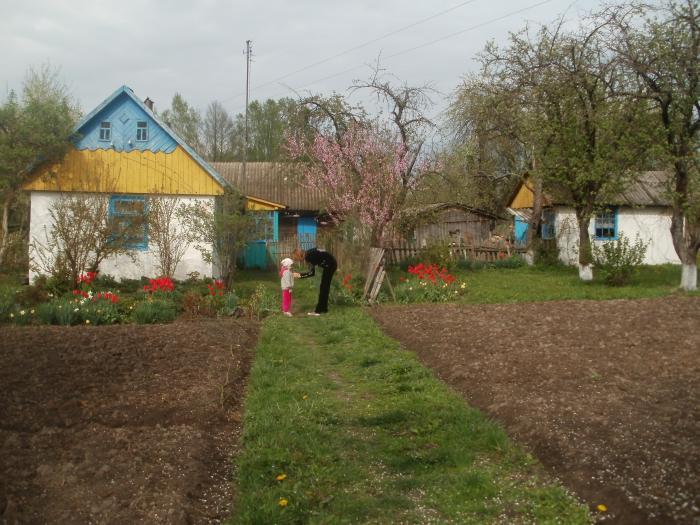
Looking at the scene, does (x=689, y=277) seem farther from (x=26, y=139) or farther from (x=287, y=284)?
(x=26, y=139)

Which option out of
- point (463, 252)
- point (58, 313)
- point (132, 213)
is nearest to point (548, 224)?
point (463, 252)

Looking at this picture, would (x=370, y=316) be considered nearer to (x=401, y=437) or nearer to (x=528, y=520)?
(x=401, y=437)

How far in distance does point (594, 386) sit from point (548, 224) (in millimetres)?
23024

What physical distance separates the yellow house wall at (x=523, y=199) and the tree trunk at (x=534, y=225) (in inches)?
104

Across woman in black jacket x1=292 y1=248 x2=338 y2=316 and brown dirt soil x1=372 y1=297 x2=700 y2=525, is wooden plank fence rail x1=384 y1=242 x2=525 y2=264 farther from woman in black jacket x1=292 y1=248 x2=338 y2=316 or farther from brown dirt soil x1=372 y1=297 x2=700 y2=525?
brown dirt soil x1=372 y1=297 x2=700 y2=525

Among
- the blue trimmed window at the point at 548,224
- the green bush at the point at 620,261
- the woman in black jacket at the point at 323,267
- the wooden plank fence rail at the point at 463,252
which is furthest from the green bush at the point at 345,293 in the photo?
the blue trimmed window at the point at 548,224

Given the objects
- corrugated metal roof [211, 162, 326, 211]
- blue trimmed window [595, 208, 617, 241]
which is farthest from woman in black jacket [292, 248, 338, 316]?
blue trimmed window [595, 208, 617, 241]

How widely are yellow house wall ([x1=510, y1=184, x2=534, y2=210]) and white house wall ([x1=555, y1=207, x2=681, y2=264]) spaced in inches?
151

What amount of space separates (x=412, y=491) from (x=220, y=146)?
173 ft

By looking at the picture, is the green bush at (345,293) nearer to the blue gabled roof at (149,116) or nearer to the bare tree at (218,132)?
the blue gabled roof at (149,116)

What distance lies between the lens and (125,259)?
19203mm

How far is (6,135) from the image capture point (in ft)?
63.6

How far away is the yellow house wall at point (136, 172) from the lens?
1884 cm

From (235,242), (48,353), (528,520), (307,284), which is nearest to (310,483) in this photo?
(528,520)
